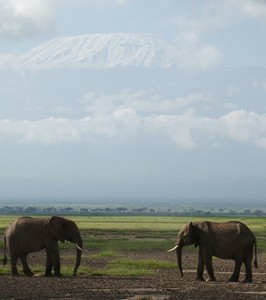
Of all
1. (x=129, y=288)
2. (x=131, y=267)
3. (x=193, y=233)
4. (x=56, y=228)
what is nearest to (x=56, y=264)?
(x=56, y=228)

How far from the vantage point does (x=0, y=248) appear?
53188 mm

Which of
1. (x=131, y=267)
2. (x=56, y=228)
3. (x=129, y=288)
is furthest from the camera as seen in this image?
(x=131, y=267)

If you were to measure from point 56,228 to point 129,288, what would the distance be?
272 inches

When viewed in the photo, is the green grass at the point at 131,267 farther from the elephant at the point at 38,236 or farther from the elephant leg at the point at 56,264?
the elephant at the point at 38,236

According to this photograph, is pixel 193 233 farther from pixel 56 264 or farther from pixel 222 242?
pixel 56 264

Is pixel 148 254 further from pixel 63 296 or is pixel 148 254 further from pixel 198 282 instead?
pixel 63 296

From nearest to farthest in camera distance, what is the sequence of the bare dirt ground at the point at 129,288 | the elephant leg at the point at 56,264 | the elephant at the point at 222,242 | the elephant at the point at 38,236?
the bare dirt ground at the point at 129,288, the elephant at the point at 222,242, the elephant leg at the point at 56,264, the elephant at the point at 38,236

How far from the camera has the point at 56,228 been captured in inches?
1328

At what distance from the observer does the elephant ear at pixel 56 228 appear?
1323 inches

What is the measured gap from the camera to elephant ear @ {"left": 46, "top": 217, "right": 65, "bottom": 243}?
33594 mm

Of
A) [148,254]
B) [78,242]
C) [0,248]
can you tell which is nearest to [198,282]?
[78,242]

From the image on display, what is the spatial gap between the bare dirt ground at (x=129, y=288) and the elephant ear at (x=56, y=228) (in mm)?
1746

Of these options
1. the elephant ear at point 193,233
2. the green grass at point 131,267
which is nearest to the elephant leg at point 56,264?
the green grass at point 131,267

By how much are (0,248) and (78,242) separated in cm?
2034
